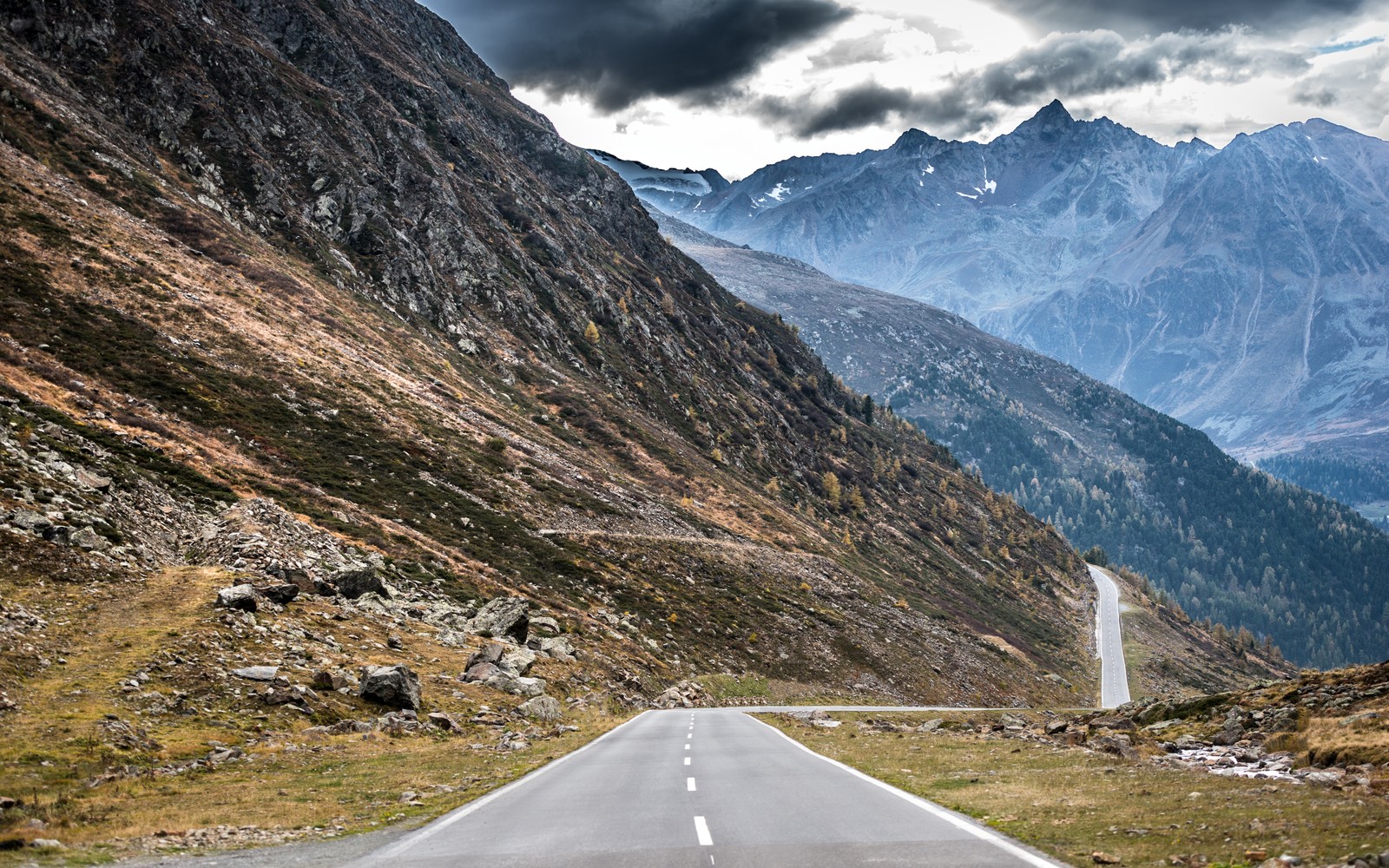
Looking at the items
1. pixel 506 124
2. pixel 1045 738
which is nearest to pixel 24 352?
pixel 1045 738

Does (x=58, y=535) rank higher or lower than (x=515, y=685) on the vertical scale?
higher

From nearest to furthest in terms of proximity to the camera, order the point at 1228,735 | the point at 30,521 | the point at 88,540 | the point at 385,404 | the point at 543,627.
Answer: the point at 1228,735
the point at 30,521
the point at 88,540
the point at 543,627
the point at 385,404

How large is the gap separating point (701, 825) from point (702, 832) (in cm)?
64

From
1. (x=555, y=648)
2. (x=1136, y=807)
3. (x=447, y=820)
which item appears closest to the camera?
(x=447, y=820)

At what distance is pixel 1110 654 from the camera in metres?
148

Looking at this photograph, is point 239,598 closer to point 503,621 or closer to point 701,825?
point 503,621

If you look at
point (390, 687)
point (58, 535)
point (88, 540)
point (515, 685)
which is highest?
point (58, 535)

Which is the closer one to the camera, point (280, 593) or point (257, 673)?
point (257, 673)

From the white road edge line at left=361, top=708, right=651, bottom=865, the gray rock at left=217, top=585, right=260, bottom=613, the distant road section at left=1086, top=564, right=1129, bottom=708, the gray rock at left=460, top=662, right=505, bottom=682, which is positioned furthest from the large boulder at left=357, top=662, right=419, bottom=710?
the distant road section at left=1086, top=564, right=1129, bottom=708

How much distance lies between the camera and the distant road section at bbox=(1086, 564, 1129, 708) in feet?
385

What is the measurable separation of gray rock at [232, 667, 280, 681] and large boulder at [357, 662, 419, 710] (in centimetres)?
324

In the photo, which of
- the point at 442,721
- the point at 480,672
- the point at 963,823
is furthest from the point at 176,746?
the point at 963,823

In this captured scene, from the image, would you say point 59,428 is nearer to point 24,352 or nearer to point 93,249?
point 24,352

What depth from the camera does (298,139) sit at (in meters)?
109
